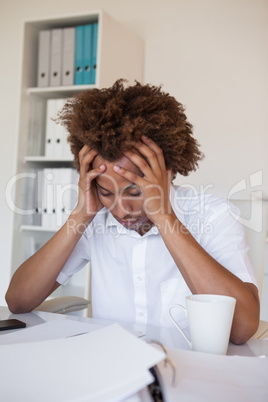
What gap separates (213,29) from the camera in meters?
2.68

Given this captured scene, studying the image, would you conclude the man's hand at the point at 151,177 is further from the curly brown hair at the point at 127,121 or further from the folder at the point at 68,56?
the folder at the point at 68,56

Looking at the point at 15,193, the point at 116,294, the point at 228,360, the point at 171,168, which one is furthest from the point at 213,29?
the point at 228,360

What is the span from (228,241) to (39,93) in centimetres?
194

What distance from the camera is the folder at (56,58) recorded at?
2639mm

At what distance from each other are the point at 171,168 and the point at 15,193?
5.26ft

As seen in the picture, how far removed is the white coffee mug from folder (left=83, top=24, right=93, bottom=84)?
2041 millimetres

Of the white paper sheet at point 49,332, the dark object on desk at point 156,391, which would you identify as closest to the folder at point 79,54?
the white paper sheet at point 49,332

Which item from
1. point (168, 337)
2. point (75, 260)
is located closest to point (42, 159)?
point (75, 260)

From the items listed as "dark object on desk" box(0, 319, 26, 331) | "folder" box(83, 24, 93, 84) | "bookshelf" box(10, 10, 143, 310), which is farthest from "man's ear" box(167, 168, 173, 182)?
"folder" box(83, 24, 93, 84)

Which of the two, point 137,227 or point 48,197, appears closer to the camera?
point 137,227

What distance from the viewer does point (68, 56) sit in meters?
2.62

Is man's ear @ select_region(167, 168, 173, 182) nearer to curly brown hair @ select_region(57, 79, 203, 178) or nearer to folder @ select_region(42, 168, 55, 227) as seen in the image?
curly brown hair @ select_region(57, 79, 203, 178)

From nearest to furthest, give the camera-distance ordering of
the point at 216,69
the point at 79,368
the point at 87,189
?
the point at 79,368
the point at 87,189
the point at 216,69

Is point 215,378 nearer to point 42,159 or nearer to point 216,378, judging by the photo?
point 216,378
